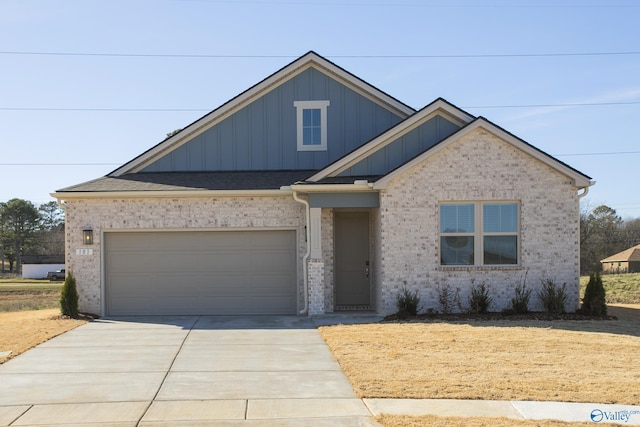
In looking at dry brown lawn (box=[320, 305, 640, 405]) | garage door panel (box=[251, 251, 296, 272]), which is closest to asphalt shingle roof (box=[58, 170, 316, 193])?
garage door panel (box=[251, 251, 296, 272])

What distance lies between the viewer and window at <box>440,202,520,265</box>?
15094mm

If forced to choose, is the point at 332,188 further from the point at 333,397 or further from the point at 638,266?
the point at 638,266

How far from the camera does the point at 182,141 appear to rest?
59.9 ft

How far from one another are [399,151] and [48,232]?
73322mm

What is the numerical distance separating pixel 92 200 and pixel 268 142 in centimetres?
502

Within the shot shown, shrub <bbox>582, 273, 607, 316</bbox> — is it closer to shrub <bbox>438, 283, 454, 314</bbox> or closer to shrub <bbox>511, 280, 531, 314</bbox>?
shrub <bbox>511, 280, 531, 314</bbox>

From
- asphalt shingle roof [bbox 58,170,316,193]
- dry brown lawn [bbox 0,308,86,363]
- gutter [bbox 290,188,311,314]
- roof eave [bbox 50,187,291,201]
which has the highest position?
asphalt shingle roof [bbox 58,170,316,193]

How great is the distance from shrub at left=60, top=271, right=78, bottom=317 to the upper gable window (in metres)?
7.03

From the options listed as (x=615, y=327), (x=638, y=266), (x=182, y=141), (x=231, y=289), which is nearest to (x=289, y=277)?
(x=231, y=289)

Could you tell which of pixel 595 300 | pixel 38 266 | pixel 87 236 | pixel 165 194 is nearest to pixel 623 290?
pixel 595 300

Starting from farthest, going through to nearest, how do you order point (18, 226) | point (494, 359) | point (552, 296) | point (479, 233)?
point (18, 226) < point (479, 233) < point (552, 296) < point (494, 359)

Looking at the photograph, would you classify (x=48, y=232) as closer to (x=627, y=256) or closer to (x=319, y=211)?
(x=627, y=256)

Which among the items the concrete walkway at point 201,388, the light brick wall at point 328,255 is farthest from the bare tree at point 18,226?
the concrete walkway at point 201,388

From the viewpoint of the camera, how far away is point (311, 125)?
18297 mm
